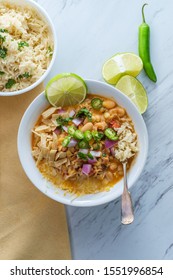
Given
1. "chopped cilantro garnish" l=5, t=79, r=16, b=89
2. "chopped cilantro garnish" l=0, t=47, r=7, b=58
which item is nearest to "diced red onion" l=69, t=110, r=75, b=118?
"chopped cilantro garnish" l=5, t=79, r=16, b=89

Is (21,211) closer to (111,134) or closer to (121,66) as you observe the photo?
(111,134)

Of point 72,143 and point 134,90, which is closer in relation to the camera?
point 72,143

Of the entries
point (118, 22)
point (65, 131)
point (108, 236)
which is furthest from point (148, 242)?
point (118, 22)

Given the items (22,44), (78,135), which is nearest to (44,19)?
(22,44)

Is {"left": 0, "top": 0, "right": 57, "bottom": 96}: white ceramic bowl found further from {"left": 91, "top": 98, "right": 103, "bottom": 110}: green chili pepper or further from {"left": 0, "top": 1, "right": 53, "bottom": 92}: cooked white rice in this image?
{"left": 91, "top": 98, "right": 103, "bottom": 110}: green chili pepper

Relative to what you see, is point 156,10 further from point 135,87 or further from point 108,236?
point 108,236

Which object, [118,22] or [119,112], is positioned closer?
[119,112]
